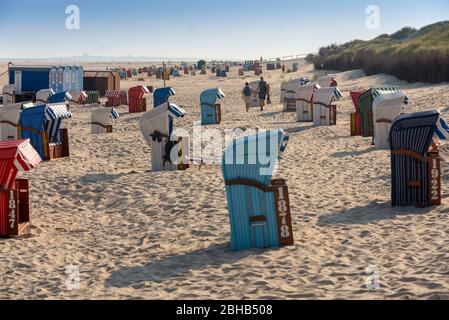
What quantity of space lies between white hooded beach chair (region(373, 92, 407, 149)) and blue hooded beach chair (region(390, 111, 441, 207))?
478 cm

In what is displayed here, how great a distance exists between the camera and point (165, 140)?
1257 centimetres

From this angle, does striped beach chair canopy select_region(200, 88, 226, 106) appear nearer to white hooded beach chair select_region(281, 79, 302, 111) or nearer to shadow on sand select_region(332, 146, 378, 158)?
white hooded beach chair select_region(281, 79, 302, 111)

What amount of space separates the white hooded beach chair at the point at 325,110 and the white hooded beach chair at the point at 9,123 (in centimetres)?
889

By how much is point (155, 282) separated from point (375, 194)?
4.82 metres

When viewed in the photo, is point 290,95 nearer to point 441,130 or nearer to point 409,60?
point 409,60

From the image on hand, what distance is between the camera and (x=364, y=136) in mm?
16750

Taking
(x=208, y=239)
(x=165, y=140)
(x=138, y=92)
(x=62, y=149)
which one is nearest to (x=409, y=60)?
(x=138, y=92)

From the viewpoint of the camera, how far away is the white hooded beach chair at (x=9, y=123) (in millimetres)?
14883

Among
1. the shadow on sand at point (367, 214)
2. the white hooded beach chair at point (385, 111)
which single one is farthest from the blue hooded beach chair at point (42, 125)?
the shadow on sand at point (367, 214)

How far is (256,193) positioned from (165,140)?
18.2 ft

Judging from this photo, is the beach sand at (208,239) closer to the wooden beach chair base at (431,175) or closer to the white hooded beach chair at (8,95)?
the wooden beach chair base at (431,175)

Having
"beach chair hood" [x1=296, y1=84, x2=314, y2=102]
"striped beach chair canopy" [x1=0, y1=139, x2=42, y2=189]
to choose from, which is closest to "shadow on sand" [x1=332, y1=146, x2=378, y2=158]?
"beach chair hood" [x1=296, y1=84, x2=314, y2=102]
